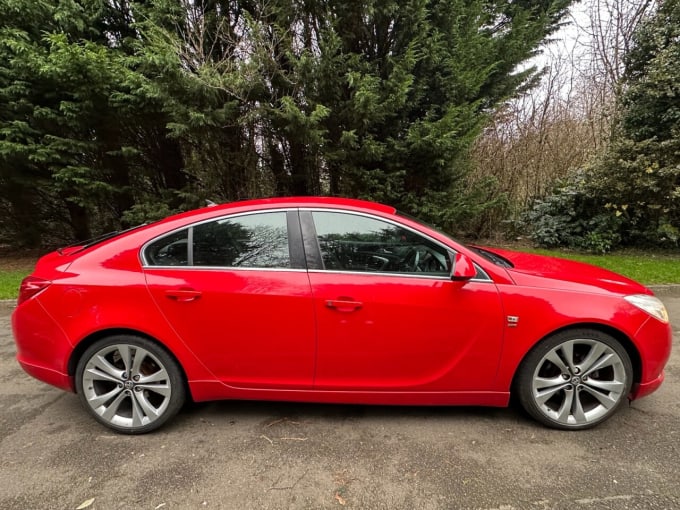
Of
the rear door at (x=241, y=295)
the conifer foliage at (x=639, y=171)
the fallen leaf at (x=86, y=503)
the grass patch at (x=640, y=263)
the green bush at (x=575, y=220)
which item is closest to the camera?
the fallen leaf at (x=86, y=503)

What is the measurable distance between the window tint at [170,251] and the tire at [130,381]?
519 mm

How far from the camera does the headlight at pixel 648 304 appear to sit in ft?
7.67

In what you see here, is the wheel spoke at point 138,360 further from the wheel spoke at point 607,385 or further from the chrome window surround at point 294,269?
the wheel spoke at point 607,385

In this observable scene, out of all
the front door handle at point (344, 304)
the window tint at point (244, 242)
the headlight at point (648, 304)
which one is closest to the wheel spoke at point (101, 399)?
the window tint at point (244, 242)

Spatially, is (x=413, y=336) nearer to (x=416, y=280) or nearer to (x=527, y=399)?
(x=416, y=280)

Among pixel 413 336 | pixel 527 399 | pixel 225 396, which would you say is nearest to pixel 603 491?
pixel 527 399

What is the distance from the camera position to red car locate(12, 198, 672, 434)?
2283mm

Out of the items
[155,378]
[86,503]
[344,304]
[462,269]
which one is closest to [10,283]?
[155,378]

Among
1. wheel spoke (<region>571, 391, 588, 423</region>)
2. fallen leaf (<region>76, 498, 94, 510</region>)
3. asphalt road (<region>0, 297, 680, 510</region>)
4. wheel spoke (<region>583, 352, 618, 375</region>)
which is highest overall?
wheel spoke (<region>583, 352, 618, 375</region>)

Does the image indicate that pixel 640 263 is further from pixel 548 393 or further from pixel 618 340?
pixel 548 393

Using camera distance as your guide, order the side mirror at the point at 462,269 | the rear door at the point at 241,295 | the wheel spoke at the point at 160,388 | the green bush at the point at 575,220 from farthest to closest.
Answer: the green bush at the point at 575,220 < the wheel spoke at the point at 160,388 < the rear door at the point at 241,295 < the side mirror at the point at 462,269

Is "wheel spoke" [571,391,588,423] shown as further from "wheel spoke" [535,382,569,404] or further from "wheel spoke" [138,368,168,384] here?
"wheel spoke" [138,368,168,384]

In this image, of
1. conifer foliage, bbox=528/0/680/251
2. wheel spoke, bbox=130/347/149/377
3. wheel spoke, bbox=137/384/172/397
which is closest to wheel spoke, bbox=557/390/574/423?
wheel spoke, bbox=137/384/172/397

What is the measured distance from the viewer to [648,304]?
238cm
